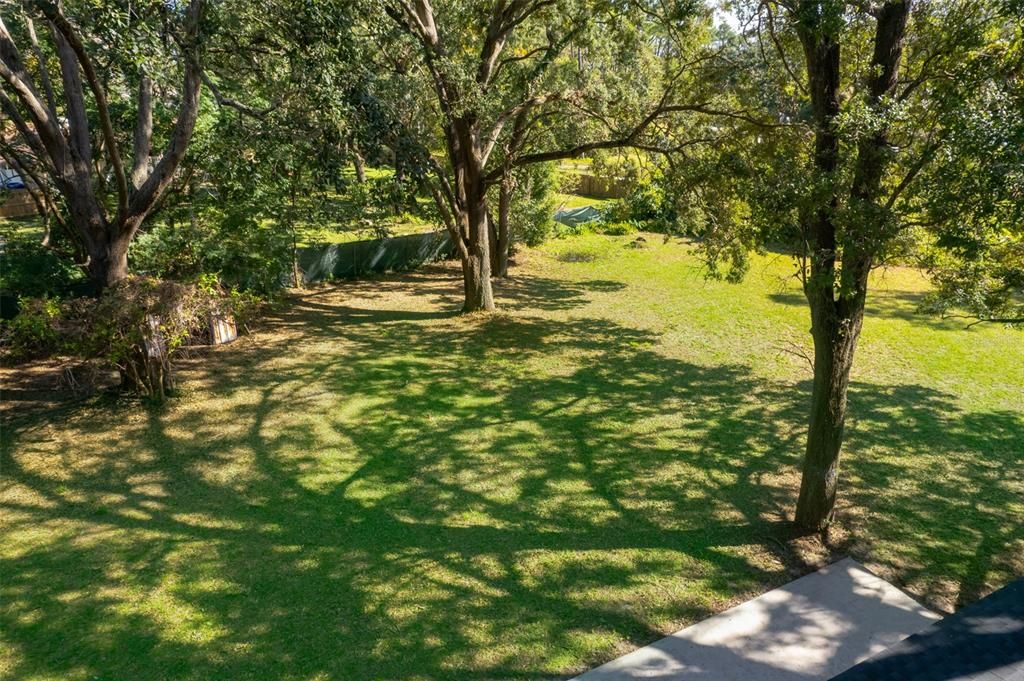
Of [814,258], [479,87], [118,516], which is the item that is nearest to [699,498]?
[814,258]

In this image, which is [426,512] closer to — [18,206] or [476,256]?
[476,256]

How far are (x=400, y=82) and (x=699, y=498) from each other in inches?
332

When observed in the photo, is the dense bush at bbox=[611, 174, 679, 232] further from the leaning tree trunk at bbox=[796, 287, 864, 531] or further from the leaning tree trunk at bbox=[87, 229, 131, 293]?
the leaning tree trunk at bbox=[87, 229, 131, 293]

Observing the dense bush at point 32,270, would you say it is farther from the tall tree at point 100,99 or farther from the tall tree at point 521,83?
the tall tree at point 521,83

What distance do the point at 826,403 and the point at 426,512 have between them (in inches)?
165

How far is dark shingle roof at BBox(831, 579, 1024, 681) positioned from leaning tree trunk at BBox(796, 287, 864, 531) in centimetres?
267

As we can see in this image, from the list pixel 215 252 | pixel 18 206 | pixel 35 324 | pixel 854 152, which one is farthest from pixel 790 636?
pixel 18 206

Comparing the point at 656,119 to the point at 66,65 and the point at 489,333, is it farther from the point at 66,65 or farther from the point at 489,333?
the point at 66,65

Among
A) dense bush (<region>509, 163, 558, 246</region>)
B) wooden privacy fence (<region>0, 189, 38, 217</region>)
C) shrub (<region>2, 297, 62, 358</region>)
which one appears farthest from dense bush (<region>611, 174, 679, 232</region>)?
wooden privacy fence (<region>0, 189, 38, 217</region>)

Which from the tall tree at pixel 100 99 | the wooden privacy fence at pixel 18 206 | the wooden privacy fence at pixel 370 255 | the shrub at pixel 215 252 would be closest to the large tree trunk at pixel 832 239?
the tall tree at pixel 100 99

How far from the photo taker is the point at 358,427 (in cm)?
876

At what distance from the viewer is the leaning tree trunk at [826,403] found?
19.4 ft

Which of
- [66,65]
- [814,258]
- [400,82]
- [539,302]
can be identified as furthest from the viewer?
[539,302]

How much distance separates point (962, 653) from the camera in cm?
331
